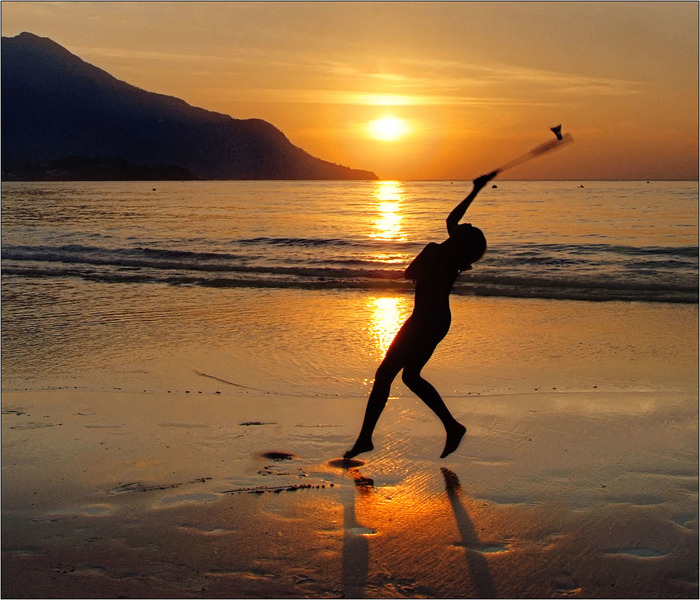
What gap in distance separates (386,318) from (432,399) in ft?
19.9

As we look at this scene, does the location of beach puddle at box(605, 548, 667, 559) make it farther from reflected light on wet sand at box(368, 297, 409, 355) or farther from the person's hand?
reflected light on wet sand at box(368, 297, 409, 355)

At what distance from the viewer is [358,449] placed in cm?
521

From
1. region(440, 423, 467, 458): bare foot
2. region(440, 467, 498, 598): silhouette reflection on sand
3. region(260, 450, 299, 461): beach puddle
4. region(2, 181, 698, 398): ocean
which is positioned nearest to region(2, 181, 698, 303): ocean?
region(2, 181, 698, 398): ocean

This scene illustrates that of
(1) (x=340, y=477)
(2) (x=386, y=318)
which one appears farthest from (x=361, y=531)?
(2) (x=386, y=318)

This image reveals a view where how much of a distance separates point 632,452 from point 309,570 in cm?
278

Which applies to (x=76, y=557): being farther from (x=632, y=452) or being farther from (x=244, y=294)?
(x=244, y=294)

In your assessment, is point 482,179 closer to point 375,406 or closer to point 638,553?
point 375,406

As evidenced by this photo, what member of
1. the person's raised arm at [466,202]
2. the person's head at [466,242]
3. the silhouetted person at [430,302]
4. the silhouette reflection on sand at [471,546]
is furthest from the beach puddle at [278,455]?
the person's raised arm at [466,202]

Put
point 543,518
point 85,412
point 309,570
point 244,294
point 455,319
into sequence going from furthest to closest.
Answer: point 244,294
point 455,319
point 85,412
point 543,518
point 309,570

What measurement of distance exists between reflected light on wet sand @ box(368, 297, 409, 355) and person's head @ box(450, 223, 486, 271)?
3.40 m

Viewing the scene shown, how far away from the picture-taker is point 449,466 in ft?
16.8

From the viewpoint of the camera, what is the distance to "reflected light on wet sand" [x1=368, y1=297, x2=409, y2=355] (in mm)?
9420

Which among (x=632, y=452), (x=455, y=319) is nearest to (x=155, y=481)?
(x=632, y=452)

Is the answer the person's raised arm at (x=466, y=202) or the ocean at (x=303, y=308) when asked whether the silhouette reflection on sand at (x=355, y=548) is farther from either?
the ocean at (x=303, y=308)
